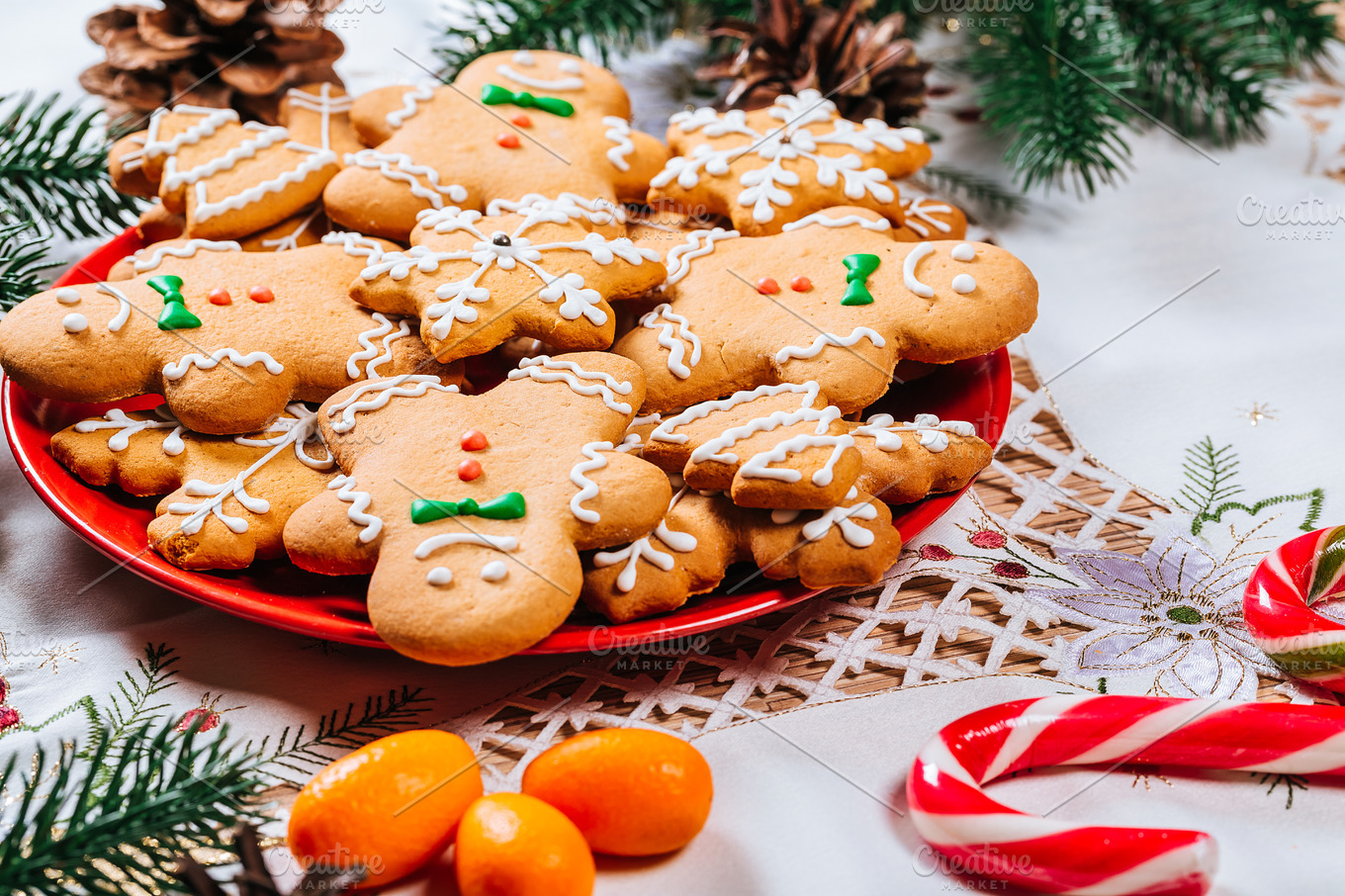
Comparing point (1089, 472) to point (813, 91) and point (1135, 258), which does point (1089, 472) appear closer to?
point (1135, 258)

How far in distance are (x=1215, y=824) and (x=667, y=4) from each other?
180 centimetres

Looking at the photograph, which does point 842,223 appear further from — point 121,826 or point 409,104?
point 121,826

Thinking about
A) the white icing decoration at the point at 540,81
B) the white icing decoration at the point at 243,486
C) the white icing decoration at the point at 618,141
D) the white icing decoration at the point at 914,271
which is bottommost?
the white icing decoration at the point at 243,486

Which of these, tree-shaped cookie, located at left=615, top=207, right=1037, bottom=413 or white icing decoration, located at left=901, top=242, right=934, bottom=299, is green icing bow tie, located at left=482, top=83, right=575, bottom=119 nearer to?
tree-shaped cookie, located at left=615, top=207, right=1037, bottom=413

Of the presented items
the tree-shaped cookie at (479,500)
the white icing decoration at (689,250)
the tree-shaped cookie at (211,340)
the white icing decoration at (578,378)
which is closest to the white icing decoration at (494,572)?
the tree-shaped cookie at (479,500)

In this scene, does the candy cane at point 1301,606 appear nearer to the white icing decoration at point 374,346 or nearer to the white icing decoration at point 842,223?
the white icing decoration at point 842,223

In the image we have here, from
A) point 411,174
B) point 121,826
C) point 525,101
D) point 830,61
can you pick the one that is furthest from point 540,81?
point 121,826

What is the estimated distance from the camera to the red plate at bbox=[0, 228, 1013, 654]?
1085 millimetres

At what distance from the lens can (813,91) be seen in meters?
1.76

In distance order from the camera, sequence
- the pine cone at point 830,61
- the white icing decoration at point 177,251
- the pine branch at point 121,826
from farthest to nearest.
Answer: the pine cone at point 830,61 → the white icing decoration at point 177,251 → the pine branch at point 121,826

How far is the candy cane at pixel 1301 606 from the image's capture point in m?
1.12

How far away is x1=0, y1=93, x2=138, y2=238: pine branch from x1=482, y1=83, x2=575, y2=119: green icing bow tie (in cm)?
56

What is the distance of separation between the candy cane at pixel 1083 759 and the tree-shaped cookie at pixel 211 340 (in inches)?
28.3

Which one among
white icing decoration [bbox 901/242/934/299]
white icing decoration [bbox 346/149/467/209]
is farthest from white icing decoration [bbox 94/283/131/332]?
white icing decoration [bbox 901/242/934/299]
